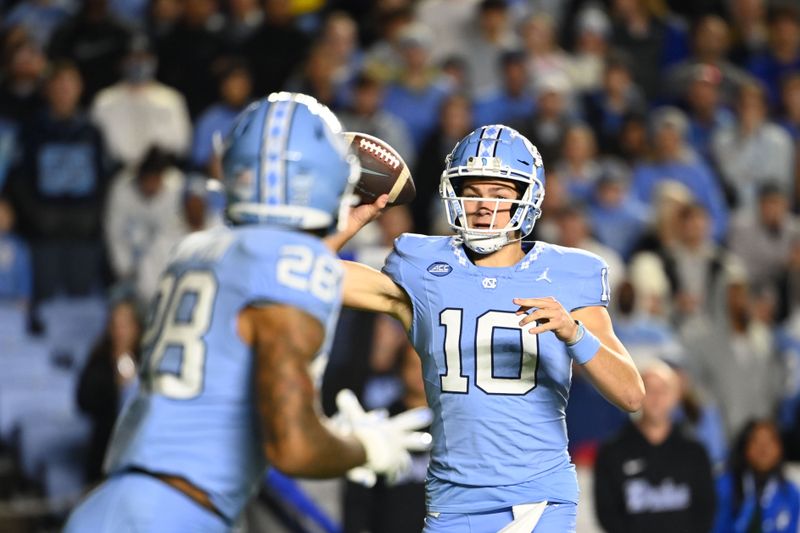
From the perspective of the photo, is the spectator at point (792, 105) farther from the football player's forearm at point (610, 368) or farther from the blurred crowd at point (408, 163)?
the football player's forearm at point (610, 368)

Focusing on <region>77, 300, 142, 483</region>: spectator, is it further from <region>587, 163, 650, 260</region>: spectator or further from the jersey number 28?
the jersey number 28

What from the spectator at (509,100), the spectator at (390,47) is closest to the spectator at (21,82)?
the spectator at (390,47)

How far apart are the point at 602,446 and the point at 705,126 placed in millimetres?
4970

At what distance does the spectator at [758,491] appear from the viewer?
7.69 metres

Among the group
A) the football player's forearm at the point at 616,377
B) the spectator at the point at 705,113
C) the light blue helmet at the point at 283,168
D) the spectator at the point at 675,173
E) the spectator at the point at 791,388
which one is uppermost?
the light blue helmet at the point at 283,168

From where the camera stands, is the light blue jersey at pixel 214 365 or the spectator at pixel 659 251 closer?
the light blue jersey at pixel 214 365

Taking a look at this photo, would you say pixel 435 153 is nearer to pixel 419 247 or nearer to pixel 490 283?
pixel 419 247

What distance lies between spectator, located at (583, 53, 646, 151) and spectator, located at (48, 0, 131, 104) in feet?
12.1

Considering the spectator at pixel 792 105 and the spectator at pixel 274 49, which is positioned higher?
the spectator at pixel 274 49

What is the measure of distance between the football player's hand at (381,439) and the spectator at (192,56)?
22.9 feet

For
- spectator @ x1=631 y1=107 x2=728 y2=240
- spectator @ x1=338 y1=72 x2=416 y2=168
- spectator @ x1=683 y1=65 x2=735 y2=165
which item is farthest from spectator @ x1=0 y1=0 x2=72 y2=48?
spectator @ x1=683 y1=65 x2=735 y2=165

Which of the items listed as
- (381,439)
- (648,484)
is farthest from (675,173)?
(381,439)

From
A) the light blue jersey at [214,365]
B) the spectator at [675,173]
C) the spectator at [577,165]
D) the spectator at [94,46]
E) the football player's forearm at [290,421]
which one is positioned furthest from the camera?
the spectator at [675,173]

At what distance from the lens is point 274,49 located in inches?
410
